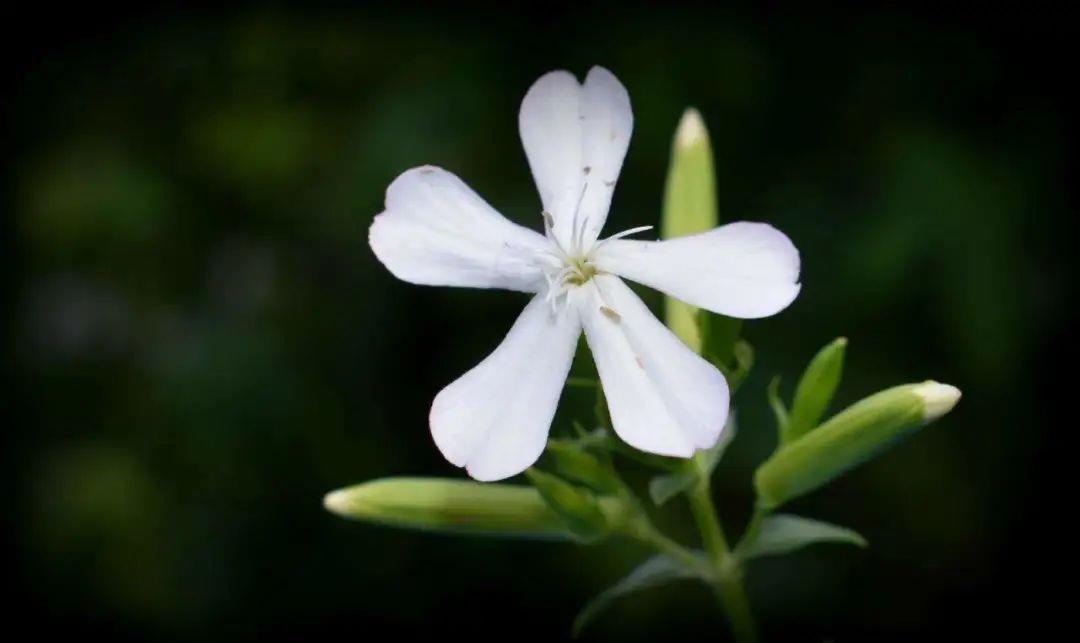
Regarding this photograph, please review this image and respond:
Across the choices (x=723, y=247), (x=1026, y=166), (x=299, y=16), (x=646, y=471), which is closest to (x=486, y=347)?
(x=646, y=471)

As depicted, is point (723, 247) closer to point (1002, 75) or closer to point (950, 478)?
point (950, 478)

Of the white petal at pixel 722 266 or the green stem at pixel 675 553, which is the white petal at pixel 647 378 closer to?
the white petal at pixel 722 266

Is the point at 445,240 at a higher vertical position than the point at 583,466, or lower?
higher

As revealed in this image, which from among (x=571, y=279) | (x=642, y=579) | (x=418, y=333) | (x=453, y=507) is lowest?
(x=642, y=579)

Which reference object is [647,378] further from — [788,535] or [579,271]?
[788,535]

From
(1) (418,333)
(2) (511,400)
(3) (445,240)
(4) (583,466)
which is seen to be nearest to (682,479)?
(4) (583,466)

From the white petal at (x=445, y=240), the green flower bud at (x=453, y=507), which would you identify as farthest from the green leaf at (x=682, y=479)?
the white petal at (x=445, y=240)
